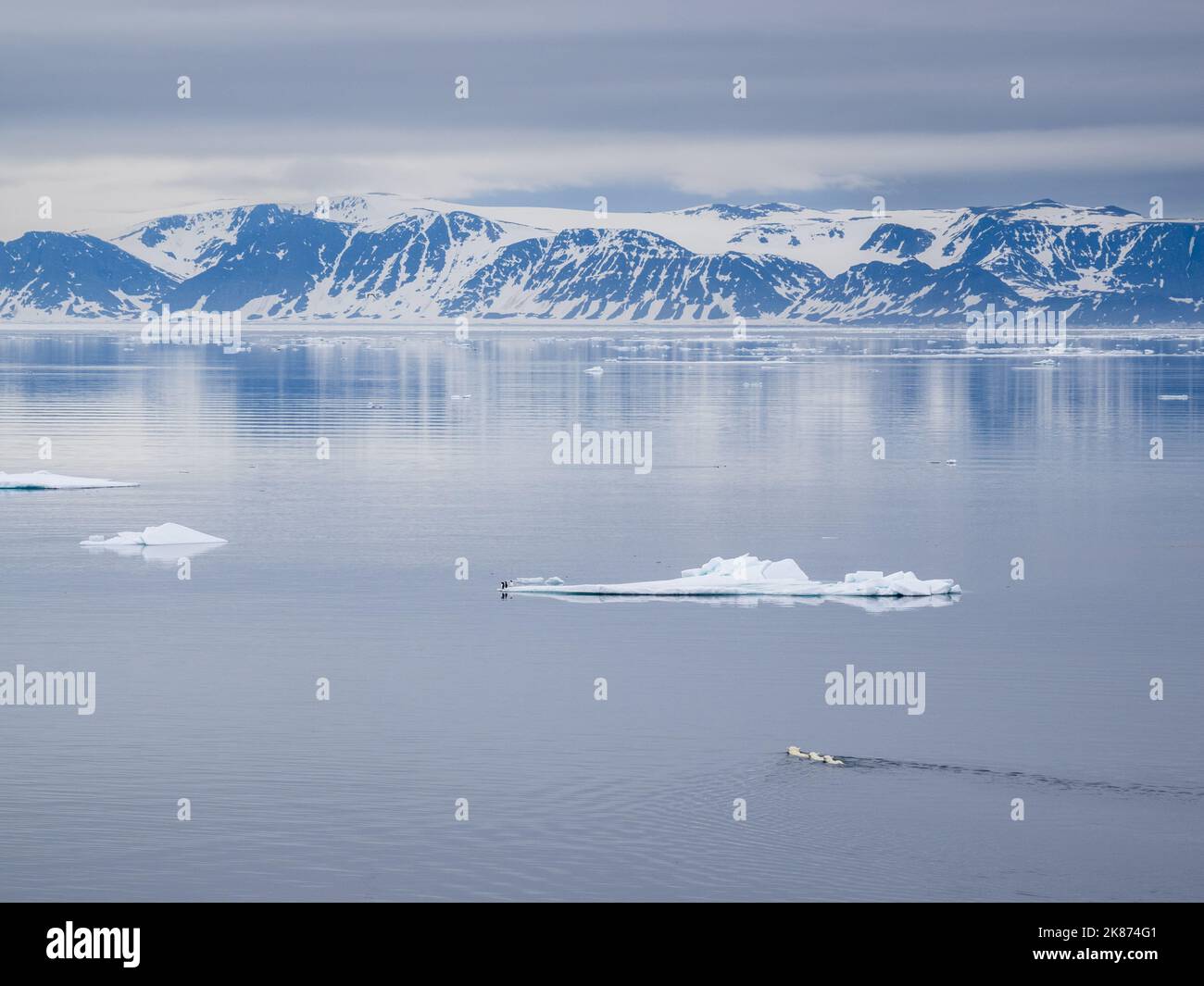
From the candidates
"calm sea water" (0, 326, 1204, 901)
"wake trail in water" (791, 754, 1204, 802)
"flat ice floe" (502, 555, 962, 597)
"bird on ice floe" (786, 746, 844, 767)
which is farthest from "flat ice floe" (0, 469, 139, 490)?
"wake trail in water" (791, 754, 1204, 802)

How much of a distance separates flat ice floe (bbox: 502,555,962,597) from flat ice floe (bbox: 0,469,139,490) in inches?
646

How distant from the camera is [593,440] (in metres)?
56.4

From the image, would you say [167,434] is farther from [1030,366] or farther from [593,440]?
[1030,366]

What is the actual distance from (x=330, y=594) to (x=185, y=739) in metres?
8.85

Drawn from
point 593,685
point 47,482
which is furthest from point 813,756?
point 47,482

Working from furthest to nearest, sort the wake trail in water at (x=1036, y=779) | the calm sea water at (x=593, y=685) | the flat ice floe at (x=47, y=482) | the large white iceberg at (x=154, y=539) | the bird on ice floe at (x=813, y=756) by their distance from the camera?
the flat ice floe at (x=47, y=482) < the large white iceberg at (x=154, y=539) < the bird on ice floe at (x=813, y=756) < the wake trail in water at (x=1036, y=779) < the calm sea water at (x=593, y=685)

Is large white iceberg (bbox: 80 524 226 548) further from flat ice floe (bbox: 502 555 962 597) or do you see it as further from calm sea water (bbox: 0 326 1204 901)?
flat ice floe (bbox: 502 555 962 597)

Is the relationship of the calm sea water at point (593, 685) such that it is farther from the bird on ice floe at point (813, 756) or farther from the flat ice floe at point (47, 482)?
the flat ice floe at point (47, 482)

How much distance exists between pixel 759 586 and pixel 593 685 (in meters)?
6.42

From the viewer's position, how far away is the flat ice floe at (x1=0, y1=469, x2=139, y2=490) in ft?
137

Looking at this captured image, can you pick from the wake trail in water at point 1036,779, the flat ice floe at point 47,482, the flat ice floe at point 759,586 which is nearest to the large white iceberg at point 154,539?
the flat ice floe at point 759,586

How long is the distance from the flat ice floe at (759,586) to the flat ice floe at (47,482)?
1641cm

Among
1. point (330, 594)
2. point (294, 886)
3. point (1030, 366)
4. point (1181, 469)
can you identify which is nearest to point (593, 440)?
point (1181, 469)

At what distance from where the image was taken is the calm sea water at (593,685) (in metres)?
16.4
